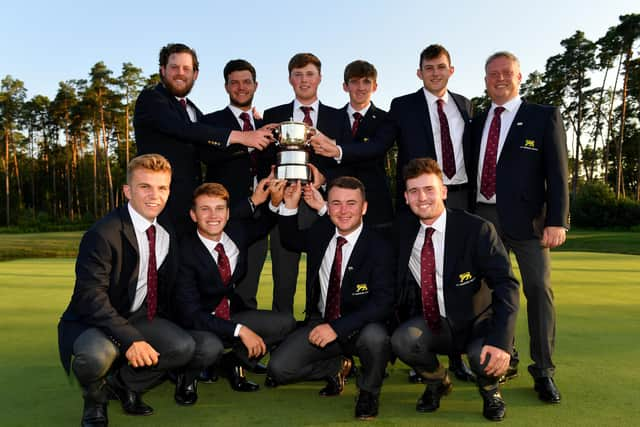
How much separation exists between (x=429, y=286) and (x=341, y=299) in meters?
0.72

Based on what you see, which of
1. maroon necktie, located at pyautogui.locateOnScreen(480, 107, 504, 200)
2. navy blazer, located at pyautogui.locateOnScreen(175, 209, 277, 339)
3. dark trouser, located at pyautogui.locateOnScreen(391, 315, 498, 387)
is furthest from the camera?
maroon necktie, located at pyautogui.locateOnScreen(480, 107, 504, 200)

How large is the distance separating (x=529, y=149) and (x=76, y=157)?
250 feet

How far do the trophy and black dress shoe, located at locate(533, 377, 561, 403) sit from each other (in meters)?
2.45

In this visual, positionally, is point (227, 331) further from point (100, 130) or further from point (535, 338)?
point (100, 130)

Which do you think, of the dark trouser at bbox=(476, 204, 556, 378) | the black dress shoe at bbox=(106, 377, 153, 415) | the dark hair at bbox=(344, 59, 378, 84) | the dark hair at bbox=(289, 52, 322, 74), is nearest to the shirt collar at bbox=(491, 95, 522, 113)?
the dark trouser at bbox=(476, 204, 556, 378)

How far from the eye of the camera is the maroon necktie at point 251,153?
5.52 metres

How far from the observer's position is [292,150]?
178 inches

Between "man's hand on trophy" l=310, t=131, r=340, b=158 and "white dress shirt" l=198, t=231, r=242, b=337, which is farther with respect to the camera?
"man's hand on trophy" l=310, t=131, r=340, b=158

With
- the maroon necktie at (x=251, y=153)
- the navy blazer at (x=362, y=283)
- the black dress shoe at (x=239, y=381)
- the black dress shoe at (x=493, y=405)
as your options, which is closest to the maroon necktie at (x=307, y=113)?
the maroon necktie at (x=251, y=153)

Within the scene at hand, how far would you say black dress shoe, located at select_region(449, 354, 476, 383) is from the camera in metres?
4.56

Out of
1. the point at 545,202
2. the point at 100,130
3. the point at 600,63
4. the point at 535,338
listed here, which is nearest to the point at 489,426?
the point at 535,338

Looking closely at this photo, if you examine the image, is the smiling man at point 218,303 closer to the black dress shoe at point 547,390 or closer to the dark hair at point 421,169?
the dark hair at point 421,169

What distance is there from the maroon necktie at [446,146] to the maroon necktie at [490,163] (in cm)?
31

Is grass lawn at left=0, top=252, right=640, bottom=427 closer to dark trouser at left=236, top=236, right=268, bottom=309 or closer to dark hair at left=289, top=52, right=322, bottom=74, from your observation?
dark trouser at left=236, top=236, right=268, bottom=309
